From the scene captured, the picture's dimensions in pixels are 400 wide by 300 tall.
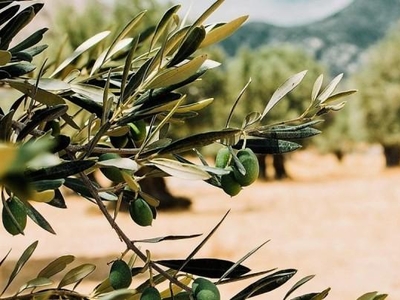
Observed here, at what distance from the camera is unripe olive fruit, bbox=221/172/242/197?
1.87ft

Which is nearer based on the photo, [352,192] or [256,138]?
[256,138]

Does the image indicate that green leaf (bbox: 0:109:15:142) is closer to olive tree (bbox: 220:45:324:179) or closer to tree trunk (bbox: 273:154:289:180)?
olive tree (bbox: 220:45:324:179)

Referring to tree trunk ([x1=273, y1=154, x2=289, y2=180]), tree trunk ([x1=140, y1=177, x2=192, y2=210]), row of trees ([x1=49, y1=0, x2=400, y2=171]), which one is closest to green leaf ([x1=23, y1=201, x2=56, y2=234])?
tree trunk ([x1=140, y1=177, x2=192, y2=210])

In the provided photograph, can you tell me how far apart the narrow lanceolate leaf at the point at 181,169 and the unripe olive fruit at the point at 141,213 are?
2.6 inches

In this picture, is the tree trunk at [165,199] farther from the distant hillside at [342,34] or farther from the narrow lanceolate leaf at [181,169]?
the distant hillside at [342,34]

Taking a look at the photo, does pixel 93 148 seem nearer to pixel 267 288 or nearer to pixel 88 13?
pixel 267 288

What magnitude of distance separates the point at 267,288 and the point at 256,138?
0.42 ft

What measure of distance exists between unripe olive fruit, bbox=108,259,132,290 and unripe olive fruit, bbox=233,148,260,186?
0.11 meters

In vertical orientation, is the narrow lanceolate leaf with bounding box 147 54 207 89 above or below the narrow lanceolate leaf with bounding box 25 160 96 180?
above

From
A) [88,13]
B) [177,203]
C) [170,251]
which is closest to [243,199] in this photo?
[177,203]

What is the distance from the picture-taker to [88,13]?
45.4 ft

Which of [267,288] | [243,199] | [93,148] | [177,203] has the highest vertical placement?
[93,148]

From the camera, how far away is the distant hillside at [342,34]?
69688mm

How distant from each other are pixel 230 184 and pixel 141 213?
0.08 metres
